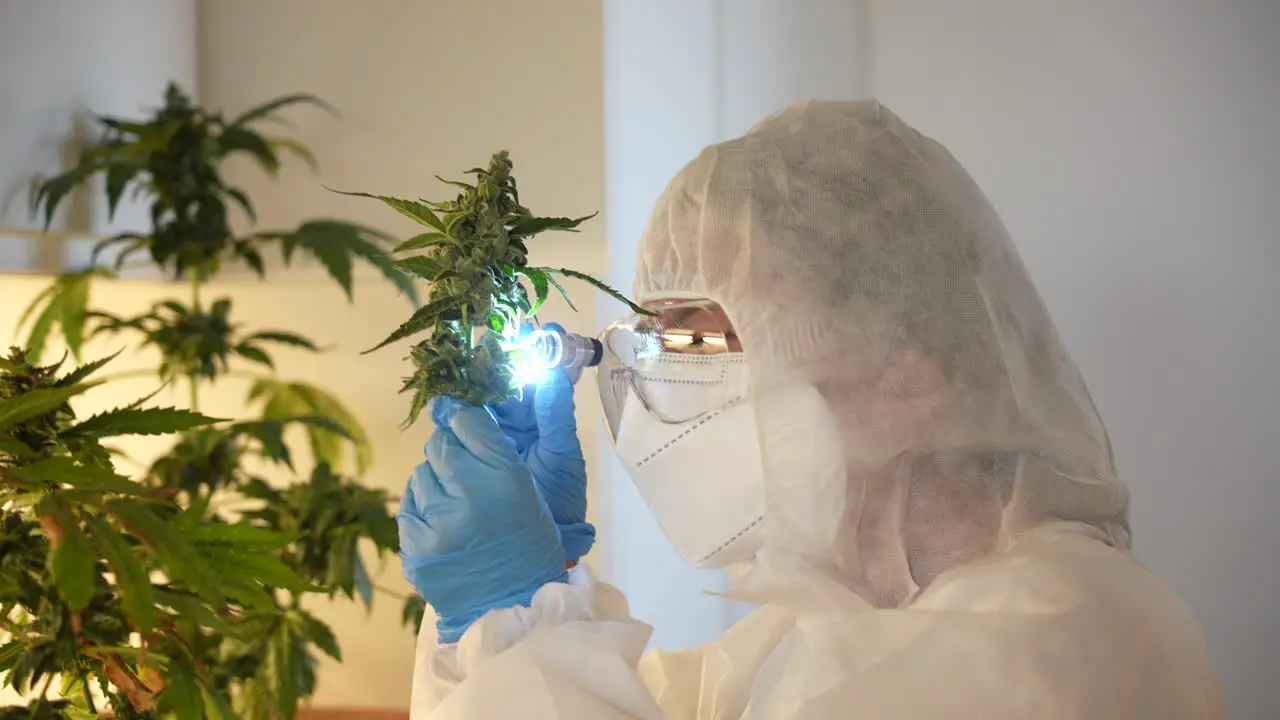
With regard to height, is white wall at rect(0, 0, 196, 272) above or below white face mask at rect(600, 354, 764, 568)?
above

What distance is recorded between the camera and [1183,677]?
0.80m

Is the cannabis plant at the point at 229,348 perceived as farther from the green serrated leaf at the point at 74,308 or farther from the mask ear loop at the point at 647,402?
the mask ear loop at the point at 647,402

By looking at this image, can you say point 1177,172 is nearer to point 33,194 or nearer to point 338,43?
point 338,43

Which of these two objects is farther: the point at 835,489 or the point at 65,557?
the point at 835,489

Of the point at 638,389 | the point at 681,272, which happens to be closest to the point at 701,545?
the point at 638,389

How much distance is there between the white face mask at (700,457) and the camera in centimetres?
100

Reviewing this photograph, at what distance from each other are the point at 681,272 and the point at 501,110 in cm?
73

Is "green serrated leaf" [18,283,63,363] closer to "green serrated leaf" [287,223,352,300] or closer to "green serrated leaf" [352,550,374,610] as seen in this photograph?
"green serrated leaf" [287,223,352,300]

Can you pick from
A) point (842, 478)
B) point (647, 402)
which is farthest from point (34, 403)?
point (842, 478)

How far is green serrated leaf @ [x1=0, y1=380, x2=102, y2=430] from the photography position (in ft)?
2.59

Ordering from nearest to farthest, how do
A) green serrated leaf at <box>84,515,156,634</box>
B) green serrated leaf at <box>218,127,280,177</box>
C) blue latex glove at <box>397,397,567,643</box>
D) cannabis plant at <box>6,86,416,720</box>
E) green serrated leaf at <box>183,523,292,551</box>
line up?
green serrated leaf at <box>84,515,156,634</box> → green serrated leaf at <box>183,523,292,551</box> → blue latex glove at <box>397,397,567,643</box> → cannabis plant at <box>6,86,416,720</box> → green serrated leaf at <box>218,127,280,177</box>

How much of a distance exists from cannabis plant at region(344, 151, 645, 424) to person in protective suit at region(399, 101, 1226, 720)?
0.22 ft

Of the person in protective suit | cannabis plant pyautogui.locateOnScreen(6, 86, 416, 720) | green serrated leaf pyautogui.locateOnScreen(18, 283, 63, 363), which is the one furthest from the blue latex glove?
green serrated leaf pyautogui.locateOnScreen(18, 283, 63, 363)

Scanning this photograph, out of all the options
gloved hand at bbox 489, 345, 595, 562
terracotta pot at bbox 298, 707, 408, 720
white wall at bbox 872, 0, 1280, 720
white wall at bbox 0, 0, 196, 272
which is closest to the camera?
gloved hand at bbox 489, 345, 595, 562
